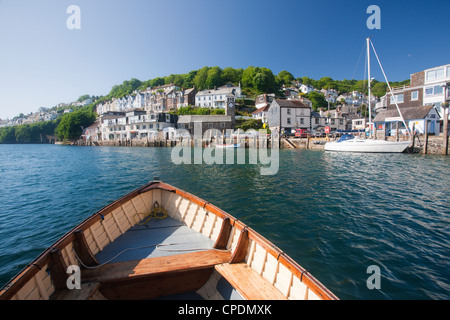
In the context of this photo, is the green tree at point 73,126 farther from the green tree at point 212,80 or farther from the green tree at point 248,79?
the green tree at point 248,79

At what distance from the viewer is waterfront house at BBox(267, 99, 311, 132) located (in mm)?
61938

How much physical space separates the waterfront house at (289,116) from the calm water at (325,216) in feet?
138

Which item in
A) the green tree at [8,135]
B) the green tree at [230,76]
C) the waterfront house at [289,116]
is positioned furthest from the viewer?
the green tree at [8,135]

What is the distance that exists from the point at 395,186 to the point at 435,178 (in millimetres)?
Result: 5368

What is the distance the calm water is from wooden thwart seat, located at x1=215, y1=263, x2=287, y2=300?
2.65 metres

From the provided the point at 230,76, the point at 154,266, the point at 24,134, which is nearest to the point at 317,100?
the point at 230,76

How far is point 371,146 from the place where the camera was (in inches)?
1479

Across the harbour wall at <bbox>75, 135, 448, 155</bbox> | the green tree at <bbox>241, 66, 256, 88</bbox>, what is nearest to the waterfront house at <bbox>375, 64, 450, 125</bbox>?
the harbour wall at <bbox>75, 135, 448, 155</bbox>

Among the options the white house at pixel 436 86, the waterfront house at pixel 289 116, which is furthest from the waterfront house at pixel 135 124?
the white house at pixel 436 86

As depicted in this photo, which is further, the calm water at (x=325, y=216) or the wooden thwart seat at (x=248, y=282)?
the calm water at (x=325, y=216)

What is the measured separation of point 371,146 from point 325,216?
3398 cm

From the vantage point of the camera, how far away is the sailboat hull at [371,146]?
3578 centimetres

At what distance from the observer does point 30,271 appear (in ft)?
12.7
